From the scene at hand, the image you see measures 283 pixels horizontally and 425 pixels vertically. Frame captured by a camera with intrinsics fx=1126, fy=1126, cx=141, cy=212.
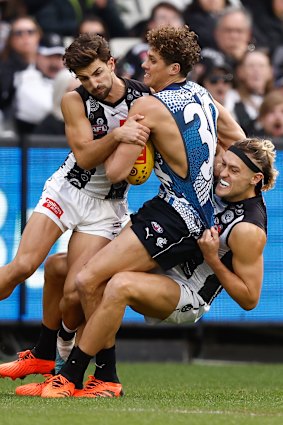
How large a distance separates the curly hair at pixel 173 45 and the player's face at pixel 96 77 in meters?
0.34

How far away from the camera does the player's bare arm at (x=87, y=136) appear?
6.69m

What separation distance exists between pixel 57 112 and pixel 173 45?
4328 mm

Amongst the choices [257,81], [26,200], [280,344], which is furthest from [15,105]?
[280,344]

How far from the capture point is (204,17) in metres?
12.9

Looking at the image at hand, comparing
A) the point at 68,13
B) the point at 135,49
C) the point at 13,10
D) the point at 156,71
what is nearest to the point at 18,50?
the point at 13,10

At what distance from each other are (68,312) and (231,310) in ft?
10.7

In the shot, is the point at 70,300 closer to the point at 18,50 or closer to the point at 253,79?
the point at 18,50

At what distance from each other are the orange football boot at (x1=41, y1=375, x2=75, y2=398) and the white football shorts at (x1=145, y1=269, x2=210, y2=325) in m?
0.68

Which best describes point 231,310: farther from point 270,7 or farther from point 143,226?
point 270,7

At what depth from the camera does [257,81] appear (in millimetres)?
12328

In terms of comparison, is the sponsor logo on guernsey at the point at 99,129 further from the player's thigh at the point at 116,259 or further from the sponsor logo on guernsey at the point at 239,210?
the sponsor logo on guernsey at the point at 239,210

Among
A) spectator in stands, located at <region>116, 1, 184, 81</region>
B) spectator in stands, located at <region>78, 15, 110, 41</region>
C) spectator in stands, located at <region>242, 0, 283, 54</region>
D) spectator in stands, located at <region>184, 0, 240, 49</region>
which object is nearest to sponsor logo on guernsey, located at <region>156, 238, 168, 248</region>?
spectator in stands, located at <region>116, 1, 184, 81</region>

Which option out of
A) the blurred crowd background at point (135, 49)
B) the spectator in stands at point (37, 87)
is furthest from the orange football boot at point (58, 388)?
the spectator in stands at point (37, 87)

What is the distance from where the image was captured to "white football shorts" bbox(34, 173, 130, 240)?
740 cm
